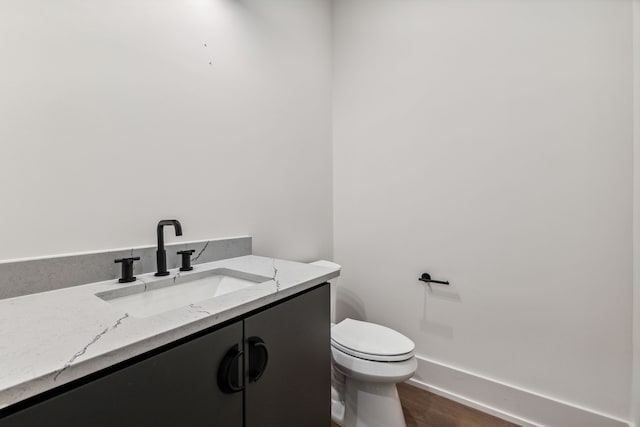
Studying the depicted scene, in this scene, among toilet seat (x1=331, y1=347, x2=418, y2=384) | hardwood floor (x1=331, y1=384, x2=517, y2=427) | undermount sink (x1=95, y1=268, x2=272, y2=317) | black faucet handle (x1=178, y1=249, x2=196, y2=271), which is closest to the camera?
undermount sink (x1=95, y1=268, x2=272, y2=317)

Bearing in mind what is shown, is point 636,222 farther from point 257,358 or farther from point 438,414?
point 257,358

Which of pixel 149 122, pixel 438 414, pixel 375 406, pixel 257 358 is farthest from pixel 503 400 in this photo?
pixel 149 122

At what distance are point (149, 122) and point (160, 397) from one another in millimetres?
998

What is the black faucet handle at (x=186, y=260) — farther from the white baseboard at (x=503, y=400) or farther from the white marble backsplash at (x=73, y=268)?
the white baseboard at (x=503, y=400)

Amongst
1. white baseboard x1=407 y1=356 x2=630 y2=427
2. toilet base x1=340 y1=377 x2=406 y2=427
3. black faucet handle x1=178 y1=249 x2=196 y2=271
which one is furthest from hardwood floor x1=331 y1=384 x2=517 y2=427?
black faucet handle x1=178 y1=249 x2=196 y2=271

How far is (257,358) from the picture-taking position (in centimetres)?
74

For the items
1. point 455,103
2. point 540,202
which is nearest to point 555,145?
point 540,202

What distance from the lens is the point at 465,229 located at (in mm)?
1572

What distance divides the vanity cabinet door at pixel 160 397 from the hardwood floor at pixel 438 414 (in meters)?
1.12

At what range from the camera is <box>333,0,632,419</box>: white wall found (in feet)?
3.98

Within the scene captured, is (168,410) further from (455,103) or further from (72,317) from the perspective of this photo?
(455,103)

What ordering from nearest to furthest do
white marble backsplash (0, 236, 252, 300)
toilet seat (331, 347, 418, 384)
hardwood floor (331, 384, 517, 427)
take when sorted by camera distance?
white marble backsplash (0, 236, 252, 300) → toilet seat (331, 347, 418, 384) → hardwood floor (331, 384, 517, 427)

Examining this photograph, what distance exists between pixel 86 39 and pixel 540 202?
206 centimetres

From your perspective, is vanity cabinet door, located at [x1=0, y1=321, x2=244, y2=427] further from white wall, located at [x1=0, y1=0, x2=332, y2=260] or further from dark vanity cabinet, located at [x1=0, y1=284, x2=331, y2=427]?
white wall, located at [x1=0, y1=0, x2=332, y2=260]
